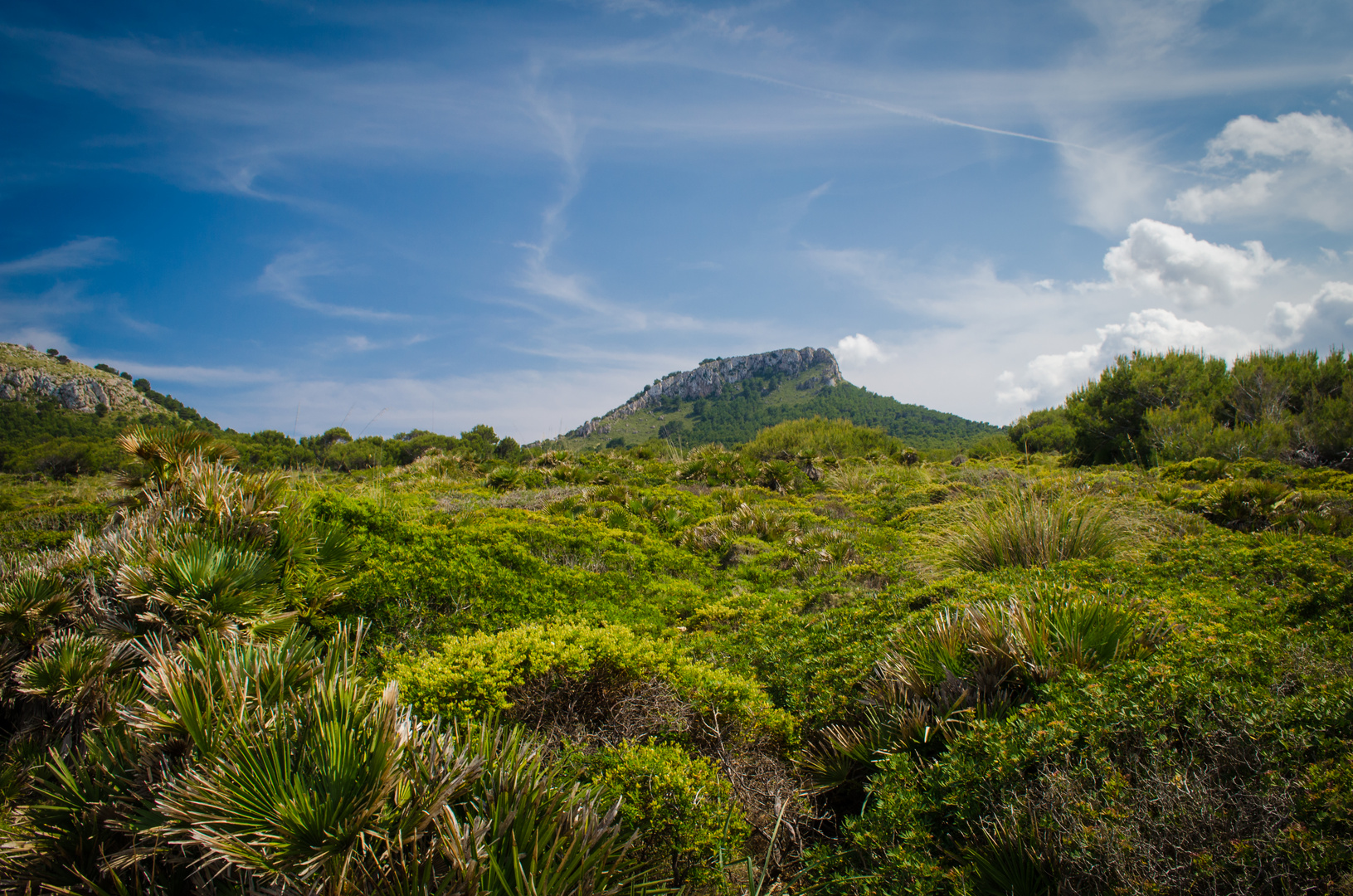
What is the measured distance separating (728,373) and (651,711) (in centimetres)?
11001

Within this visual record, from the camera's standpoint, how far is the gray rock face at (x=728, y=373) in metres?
103

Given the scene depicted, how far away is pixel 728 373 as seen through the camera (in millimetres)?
111062

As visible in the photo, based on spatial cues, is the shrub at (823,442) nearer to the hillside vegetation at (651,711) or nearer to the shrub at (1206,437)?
the shrub at (1206,437)

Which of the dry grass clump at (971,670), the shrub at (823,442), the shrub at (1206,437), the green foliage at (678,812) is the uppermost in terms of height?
the shrub at (823,442)

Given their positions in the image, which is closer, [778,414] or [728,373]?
[778,414]

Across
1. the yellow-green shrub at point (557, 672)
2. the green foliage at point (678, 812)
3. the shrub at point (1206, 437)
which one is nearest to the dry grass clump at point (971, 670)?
the yellow-green shrub at point (557, 672)

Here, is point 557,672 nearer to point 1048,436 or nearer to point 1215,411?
point 1215,411

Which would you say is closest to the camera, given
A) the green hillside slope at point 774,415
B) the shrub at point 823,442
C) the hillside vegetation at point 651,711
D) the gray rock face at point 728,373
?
the hillside vegetation at point 651,711

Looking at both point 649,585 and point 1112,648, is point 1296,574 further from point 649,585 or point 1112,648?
point 649,585

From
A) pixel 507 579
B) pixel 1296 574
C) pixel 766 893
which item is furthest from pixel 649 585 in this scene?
pixel 1296 574

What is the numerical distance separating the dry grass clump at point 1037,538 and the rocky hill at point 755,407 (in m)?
43.6

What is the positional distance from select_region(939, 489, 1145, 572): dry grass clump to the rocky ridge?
60094mm

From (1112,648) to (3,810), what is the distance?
15.5 feet

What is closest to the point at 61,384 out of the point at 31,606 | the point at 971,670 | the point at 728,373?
the point at 31,606
